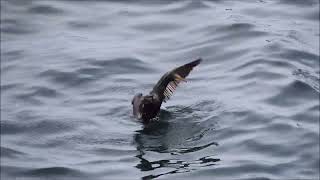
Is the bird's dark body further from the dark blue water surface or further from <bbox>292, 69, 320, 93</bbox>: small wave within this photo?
<bbox>292, 69, 320, 93</bbox>: small wave

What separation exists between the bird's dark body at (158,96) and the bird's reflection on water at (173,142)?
177 mm

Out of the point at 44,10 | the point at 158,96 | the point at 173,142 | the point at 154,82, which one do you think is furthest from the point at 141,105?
the point at 44,10

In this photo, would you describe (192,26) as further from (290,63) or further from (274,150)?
(274,150)

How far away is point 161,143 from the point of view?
9.84 metres

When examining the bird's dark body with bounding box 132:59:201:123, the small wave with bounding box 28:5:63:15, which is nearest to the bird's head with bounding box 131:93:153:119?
the bird's dark body with bounding box 132:59:201:123

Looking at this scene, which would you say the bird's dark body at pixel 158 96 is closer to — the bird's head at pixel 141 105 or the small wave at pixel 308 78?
the bird's head at pixel 141 105

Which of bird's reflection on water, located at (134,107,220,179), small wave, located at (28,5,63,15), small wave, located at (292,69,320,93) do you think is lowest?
bird's reflection on water, located at (134,107,220,179)

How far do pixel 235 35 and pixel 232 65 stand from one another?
1.26 metres

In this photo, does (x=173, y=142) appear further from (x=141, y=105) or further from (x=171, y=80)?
(x=171, y=80)

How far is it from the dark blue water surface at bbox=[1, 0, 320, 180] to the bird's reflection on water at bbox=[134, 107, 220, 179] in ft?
0.07

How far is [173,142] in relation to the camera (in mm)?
9828

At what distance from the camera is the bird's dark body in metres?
10.2

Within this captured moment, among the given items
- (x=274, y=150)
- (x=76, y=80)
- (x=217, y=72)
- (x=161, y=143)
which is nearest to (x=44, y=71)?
(x=76, y=80)

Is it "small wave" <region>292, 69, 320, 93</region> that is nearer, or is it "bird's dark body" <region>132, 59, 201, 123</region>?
"bird's dark body" <region>132, 59, 201, 123</region>
